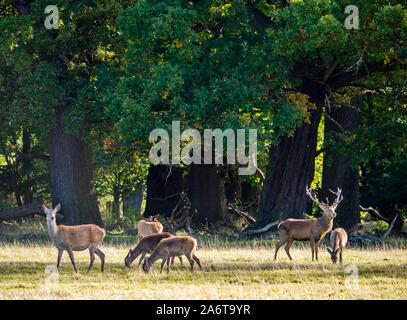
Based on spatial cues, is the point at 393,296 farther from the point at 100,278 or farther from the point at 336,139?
the point at 336,139

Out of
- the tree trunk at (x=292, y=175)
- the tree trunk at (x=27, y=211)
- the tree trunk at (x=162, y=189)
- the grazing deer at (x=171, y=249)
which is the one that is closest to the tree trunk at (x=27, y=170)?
the tree trunk at (x=162, y=189)

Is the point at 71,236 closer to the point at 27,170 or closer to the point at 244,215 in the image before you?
the point at 244,215

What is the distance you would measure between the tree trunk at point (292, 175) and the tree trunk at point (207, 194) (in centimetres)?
510

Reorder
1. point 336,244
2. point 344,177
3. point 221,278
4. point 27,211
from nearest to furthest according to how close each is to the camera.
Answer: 1. point 221,278
2. point 336,244
3. point 27,211
4. point 344,177

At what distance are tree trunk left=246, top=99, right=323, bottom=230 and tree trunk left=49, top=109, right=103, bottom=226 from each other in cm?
593

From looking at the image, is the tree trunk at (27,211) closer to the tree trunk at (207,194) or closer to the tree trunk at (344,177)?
the tree trunk at (207,194)

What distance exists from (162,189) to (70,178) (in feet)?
22.1

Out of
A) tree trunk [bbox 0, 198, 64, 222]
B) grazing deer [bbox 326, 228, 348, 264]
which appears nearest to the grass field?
grazing deer [bbox 326, 228, 348, 264]

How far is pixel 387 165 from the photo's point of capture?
28.8 m

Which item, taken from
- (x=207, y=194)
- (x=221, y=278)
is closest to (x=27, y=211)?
(x=207, y=194)

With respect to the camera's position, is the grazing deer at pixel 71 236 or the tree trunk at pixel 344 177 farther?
the tree trunk at pixel 344 177

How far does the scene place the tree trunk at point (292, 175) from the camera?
912 inches

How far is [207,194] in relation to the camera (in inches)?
1126
